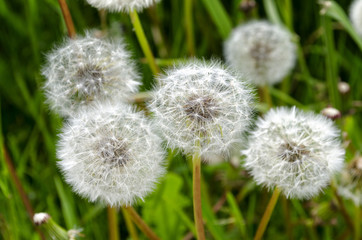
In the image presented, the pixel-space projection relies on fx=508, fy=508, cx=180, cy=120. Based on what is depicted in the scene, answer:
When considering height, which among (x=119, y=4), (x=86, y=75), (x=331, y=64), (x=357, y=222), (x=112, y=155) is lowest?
(x=357, y=222)

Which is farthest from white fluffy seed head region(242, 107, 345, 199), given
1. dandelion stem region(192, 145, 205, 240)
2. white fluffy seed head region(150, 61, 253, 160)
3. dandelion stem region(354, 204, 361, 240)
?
dandelion stem region(354, 204, 361, 240)

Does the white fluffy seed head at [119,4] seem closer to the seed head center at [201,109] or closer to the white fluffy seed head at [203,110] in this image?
the white fluffy seed head at [203,110]

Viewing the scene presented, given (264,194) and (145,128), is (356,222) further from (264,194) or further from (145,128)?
(145,128)

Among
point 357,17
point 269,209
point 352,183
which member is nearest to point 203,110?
point 269,209

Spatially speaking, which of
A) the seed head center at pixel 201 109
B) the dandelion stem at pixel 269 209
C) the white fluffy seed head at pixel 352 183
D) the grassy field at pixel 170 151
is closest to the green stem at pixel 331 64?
the grassy field at pixel 170 151

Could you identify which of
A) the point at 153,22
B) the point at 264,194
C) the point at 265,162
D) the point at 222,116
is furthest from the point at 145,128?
the point at 153,22

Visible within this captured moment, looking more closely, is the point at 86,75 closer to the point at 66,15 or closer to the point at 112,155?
the point at 66,15
